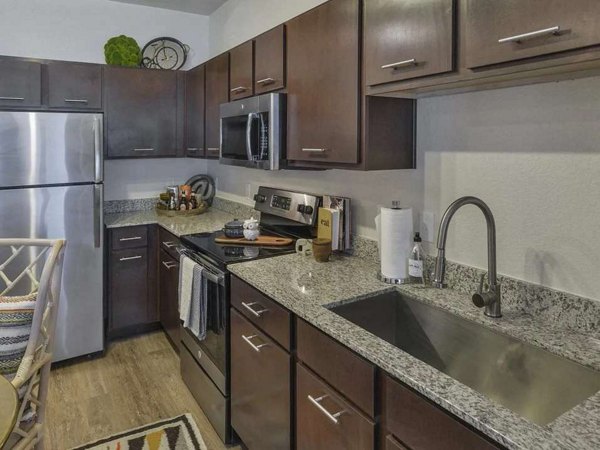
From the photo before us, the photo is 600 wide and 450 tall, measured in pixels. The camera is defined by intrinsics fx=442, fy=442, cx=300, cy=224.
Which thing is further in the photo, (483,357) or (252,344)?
(252,344)

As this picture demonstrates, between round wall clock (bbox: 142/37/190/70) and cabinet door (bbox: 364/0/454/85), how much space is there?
8.30 ft

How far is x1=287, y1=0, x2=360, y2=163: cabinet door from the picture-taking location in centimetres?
169

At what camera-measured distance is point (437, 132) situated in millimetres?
1741

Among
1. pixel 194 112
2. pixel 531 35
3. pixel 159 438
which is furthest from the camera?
pixel 194 112

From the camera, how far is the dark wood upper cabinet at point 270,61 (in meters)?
2.14

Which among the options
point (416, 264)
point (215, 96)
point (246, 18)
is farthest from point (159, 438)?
point (246, 18)

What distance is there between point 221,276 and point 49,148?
149cm

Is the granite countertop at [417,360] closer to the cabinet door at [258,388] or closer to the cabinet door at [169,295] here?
the cabinet door at [258,388]

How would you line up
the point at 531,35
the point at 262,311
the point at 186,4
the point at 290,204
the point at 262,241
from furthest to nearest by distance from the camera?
the point at 186,4
the point at 290,204
the point at 262,241
the point at 262,311
the point at 531,35

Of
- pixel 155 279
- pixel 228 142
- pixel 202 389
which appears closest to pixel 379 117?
pixel 228 142

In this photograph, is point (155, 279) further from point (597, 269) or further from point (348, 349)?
point (597, 269)

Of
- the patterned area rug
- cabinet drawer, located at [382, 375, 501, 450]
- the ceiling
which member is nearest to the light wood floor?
the patterned area rug

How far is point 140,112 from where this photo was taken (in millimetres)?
3342

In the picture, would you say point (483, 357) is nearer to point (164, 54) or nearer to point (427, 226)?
point (427, 226)
